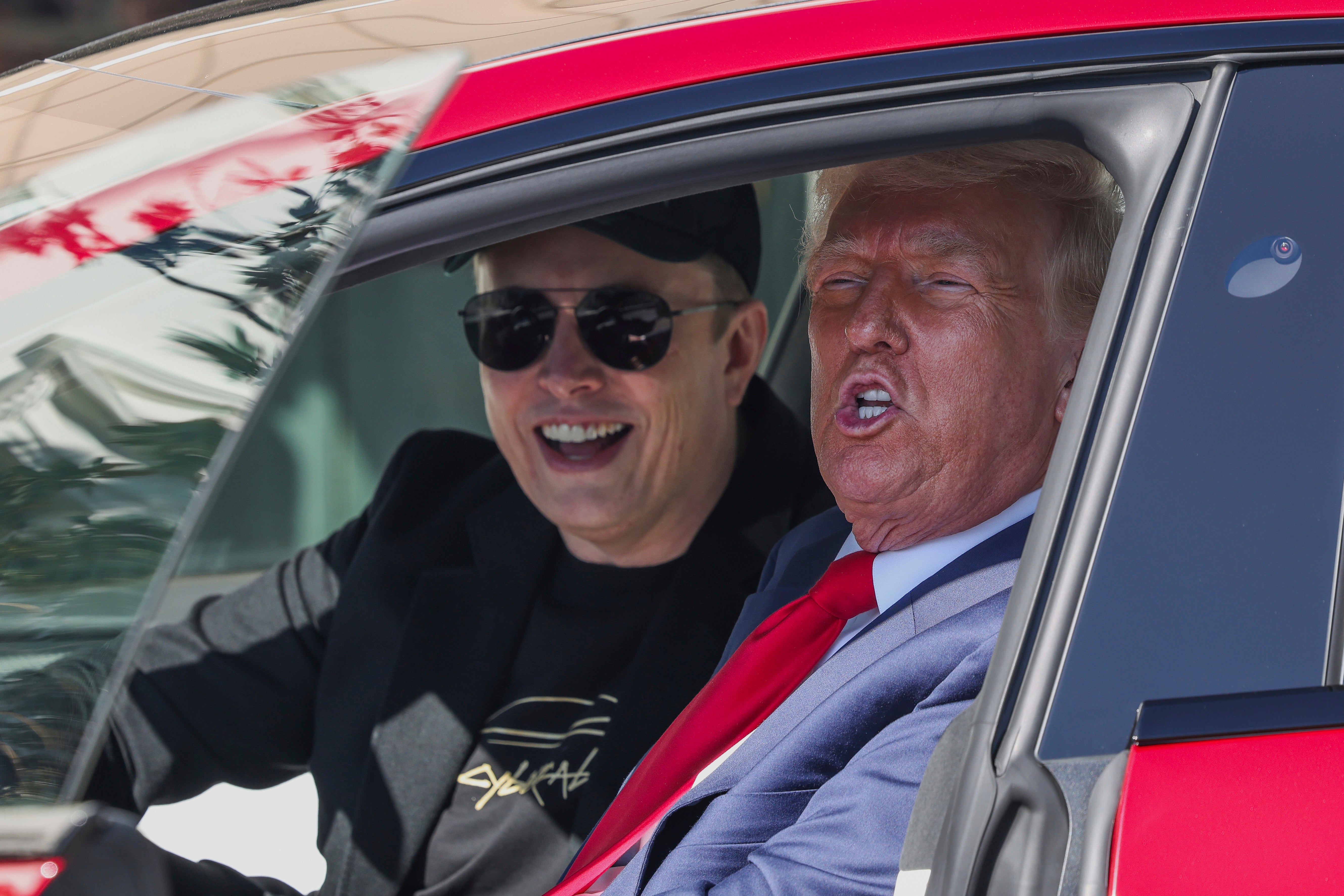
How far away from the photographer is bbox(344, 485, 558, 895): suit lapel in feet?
6.53

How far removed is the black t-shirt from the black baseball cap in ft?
1.97

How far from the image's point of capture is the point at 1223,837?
0.85 metres

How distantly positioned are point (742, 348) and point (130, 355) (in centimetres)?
153

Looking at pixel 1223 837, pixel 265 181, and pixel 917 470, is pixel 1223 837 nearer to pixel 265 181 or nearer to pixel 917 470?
pixel 917 470

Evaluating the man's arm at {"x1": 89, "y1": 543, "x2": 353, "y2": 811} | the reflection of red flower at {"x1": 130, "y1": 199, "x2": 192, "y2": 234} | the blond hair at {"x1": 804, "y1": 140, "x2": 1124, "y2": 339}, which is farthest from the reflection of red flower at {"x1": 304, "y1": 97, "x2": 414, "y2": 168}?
the man's arm at {"x1": 89, "y1": 543, "x2": 353, "y2": 811}

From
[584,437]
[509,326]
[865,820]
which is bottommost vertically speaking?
[865,820]

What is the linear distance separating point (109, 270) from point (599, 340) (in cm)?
125

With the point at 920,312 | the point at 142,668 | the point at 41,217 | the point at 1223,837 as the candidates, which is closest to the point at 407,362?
the point at 142,668

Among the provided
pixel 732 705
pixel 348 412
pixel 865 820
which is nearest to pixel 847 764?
pixel 865 820

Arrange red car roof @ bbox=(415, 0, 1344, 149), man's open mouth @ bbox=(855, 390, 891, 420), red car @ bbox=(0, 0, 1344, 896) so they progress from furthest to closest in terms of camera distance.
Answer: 1. man's open mouth @ bbox=(855, 390, 891, 420)
2. red car roof @ bbox=(415, 0, 1344, 149)
3. red car @ bbox=(0, 0, 1344, 896)

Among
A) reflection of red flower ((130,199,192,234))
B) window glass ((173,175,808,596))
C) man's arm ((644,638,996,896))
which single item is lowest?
man's arm ((644,638,996,896))

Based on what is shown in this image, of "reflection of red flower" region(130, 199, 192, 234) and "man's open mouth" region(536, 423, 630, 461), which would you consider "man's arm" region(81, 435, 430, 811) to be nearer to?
"man's open mouth" region(536, 423, 630, 461)

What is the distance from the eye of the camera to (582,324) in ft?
7.01

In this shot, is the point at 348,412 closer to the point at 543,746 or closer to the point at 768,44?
the point at 543,746
